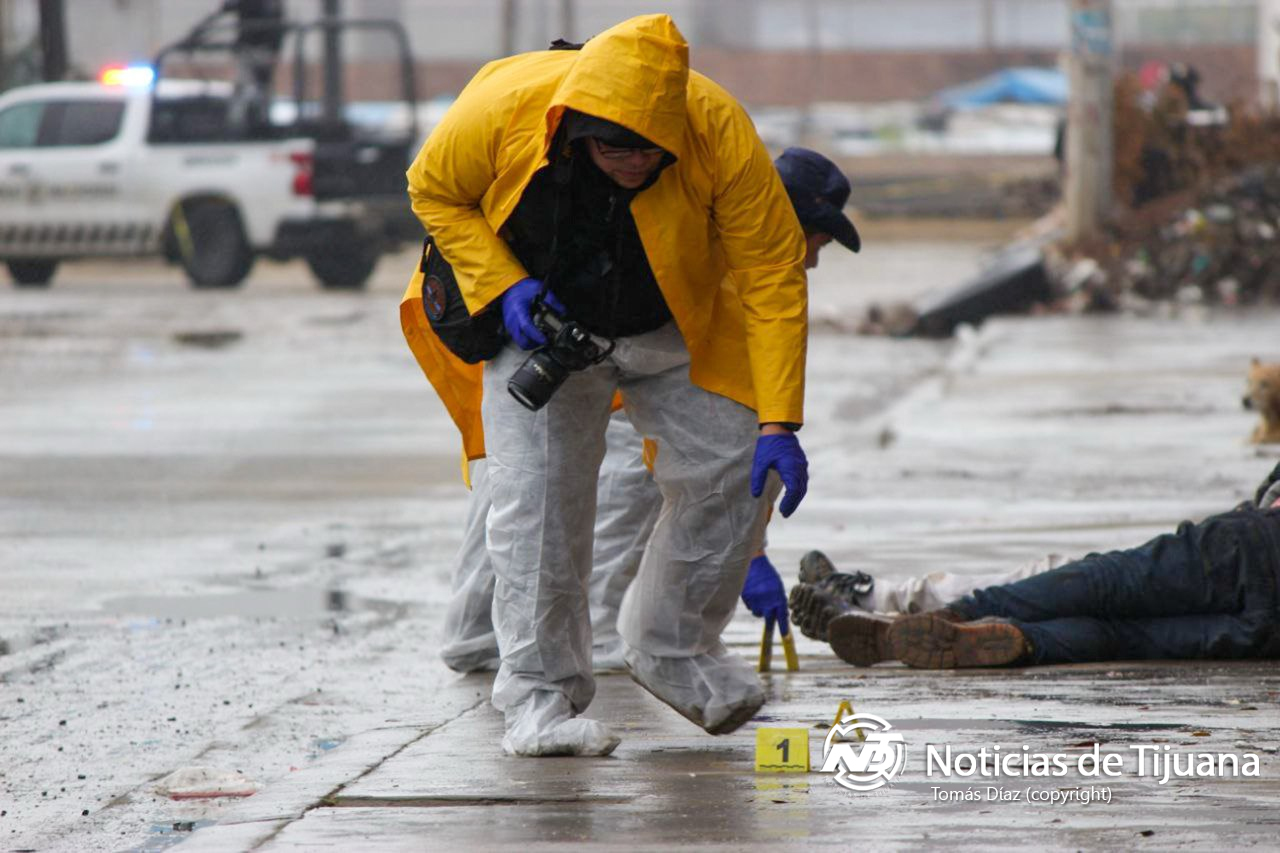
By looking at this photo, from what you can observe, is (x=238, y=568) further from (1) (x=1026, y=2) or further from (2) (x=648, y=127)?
(1) (x=1026, y=2)

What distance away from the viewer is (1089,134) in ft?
64.0

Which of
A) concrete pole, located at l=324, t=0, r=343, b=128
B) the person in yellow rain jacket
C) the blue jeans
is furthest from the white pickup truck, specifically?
the person in yellow rain jacket

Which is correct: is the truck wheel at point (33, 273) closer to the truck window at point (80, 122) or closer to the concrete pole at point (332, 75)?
the truck window at point (80, 122)

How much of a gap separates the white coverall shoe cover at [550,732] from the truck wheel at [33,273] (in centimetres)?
1865

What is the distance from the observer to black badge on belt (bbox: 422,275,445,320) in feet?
15.7

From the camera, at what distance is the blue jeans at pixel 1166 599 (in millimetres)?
5352

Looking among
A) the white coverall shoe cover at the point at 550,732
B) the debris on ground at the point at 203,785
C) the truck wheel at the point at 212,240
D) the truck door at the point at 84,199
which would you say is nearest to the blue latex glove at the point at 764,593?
the white coverall shoe cover at the point at 550,732

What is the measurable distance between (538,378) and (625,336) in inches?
10.9

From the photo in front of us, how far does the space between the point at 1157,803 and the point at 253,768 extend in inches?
81.3

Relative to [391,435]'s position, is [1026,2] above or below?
below

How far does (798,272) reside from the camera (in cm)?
475

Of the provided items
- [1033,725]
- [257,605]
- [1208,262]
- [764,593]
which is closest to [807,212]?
[764,593]

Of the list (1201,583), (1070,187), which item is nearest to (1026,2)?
(1070,187)

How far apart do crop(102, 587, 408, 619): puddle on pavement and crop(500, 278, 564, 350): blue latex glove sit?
2636 mm
